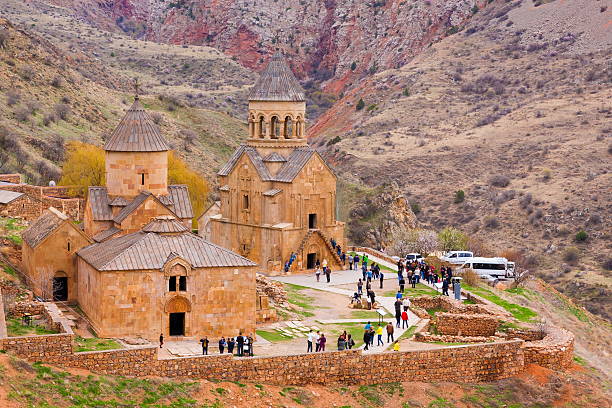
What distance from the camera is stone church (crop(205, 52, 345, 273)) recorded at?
43844 millimetres

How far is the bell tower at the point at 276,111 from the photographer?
4488cm

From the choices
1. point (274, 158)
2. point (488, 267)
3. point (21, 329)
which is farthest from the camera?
point (488, 267)

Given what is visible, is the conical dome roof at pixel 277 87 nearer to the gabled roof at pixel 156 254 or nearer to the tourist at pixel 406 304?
the tourist at pixel 406 304

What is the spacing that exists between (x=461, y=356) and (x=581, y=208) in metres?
38.1

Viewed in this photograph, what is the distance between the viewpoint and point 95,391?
79.3 feet

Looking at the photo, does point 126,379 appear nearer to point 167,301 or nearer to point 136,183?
point 167,301

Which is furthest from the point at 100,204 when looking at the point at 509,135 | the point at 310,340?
the point at 509,135

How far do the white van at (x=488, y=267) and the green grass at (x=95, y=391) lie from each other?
21.3m

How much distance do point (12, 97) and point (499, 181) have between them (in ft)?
105

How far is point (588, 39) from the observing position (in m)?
93.1

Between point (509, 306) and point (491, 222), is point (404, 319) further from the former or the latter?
point (491, 222)

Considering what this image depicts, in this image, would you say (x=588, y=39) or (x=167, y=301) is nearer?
(x=167, y=301)

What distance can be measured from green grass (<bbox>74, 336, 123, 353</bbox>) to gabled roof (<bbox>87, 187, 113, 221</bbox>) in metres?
6.80

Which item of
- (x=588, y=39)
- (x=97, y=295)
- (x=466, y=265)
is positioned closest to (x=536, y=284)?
(x=466, y=265)
